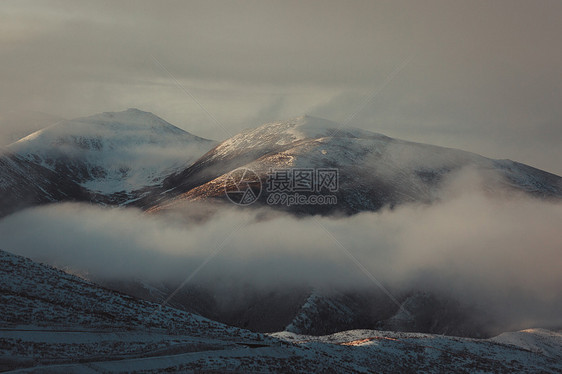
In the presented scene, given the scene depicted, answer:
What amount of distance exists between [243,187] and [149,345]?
136527 millimetres

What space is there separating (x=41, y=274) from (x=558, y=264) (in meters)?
148

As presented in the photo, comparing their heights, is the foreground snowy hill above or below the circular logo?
below

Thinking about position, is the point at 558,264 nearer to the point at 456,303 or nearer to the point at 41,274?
the point at 456,303

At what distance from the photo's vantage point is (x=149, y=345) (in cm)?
4050

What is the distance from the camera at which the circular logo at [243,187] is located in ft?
545

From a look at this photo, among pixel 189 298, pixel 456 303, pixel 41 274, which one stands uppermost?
pixel 41 274

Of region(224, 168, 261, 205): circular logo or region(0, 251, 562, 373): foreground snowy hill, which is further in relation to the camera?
region(224, 168, 261, 205): circular logo

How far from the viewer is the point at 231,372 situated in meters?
38.3

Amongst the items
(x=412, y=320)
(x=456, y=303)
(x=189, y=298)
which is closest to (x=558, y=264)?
(x=456, y=303)

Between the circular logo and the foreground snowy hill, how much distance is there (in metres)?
104

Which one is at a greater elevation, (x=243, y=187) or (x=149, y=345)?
(x=243, y=187)

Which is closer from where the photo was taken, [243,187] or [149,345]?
[149,345]

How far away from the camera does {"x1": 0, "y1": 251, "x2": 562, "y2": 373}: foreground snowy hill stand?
36.2m

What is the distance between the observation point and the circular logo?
16625 cm
